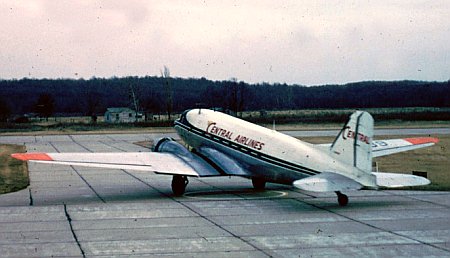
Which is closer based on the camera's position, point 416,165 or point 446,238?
point 446,238

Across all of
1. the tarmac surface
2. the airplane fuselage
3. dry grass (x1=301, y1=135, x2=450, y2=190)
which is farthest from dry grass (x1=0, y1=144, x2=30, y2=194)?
dry grass (x1=301, y1=135, x2=450, y2=190)

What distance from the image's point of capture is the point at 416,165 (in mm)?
36969

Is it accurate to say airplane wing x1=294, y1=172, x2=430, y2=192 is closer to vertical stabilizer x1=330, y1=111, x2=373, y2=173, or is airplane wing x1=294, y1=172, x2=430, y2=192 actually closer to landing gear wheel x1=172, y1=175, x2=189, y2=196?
vertical stabilizer x1=330, y1=111, x2=373, y2=173

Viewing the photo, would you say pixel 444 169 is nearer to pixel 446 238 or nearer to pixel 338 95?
pixel 446 238

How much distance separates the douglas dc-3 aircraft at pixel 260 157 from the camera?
2158 centimetres

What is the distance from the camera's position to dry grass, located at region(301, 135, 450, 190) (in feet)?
98.7

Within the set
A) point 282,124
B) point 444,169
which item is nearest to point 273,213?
point 444,169

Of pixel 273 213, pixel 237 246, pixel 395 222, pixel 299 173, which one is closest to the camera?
pixel 237 246

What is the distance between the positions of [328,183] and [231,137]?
6.63 metres

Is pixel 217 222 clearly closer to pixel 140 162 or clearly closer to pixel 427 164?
pixel 140 162

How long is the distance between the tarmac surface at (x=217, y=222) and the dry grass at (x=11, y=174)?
36.3 inches

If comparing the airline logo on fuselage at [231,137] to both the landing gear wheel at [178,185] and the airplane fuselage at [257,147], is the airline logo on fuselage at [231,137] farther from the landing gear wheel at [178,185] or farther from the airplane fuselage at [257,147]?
the landing gear wheel at [178,185]

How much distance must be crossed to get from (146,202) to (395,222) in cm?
897

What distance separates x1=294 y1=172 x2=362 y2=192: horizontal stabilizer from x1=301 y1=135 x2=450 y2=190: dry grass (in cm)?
754
